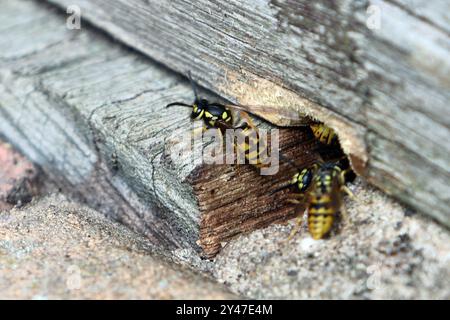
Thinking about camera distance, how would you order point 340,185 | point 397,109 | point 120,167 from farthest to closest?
point 120,167
point 340,185
point 397,109

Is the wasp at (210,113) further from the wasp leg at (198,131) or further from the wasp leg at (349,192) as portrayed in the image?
the wasp leg at (349,192)

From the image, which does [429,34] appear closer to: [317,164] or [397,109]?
[397,109]

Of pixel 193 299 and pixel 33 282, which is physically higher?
pixel 193 299

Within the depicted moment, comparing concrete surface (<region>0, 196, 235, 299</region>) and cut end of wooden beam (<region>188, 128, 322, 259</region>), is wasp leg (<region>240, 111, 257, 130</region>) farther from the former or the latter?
concrete surface (<region>0, 196, 235, 299</region>)

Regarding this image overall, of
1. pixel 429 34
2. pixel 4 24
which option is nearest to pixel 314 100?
pixel 429 34

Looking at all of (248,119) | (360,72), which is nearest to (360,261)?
(360,72)

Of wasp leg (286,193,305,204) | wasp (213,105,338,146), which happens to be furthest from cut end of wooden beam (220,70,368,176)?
wasp leg (286,193,305,204)

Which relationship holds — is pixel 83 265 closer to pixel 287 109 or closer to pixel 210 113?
pixel 210 113
